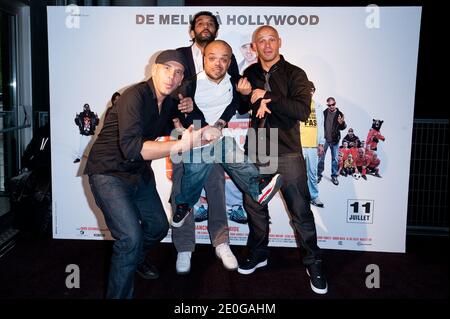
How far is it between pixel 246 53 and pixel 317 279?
5.74 ft

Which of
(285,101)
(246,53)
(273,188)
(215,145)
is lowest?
(273,188)

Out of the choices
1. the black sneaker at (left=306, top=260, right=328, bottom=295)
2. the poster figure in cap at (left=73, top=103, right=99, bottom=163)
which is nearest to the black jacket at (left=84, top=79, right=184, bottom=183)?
the poster figure in cap at (left=73, top=103, right=99, bottom=163)

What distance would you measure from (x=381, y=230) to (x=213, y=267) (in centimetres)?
140

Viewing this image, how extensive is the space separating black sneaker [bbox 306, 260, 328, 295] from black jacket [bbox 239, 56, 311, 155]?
31.8 inches

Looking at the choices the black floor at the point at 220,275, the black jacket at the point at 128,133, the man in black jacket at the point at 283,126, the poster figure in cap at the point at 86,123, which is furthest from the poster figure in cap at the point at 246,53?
the black floor at the point at 220,275

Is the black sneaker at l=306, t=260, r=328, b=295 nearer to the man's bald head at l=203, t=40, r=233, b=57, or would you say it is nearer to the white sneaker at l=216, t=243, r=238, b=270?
the white sneaker at l=216, t=243, r=238, b=270

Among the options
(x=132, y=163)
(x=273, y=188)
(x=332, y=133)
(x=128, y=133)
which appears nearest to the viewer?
(x=128, y=133)

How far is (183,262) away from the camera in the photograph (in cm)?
318

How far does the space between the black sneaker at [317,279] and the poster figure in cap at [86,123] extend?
201 cm

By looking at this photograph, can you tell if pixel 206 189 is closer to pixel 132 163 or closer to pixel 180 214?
pixel 180 214

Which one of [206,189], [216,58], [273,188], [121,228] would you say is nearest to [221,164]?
A: [206,189]

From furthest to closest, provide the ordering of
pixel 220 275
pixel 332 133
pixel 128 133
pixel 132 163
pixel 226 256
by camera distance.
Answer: pixel 332 133 < pixel 226 256 < pixel 220 275 < pixel 132 163 < pixel 128 133

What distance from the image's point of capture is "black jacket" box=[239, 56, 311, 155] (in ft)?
9.50

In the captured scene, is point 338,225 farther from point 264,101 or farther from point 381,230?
point 264,101
